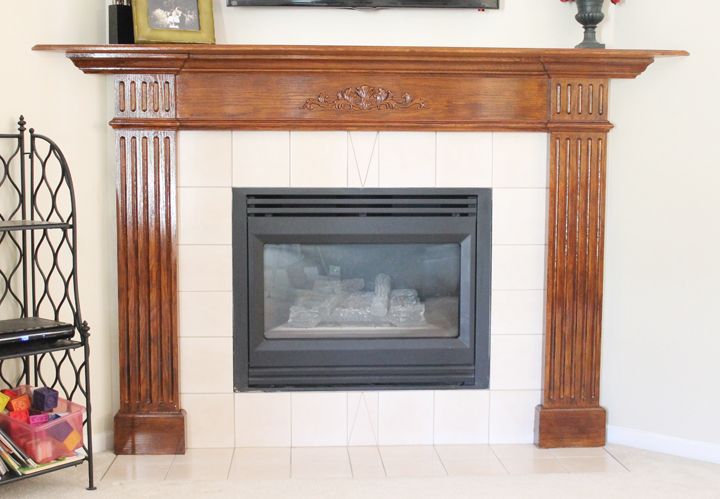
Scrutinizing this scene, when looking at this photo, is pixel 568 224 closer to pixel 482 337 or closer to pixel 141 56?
pixel 482 337

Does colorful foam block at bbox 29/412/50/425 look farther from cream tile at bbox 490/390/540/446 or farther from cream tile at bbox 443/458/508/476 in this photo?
cream tile at bbox 490/390/540/446

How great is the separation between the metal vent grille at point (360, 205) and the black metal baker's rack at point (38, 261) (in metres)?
0.61

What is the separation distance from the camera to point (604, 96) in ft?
9.53

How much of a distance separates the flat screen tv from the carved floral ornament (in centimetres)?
28

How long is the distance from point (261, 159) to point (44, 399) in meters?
0.99

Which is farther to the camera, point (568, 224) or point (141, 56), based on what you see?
point (568, 224)

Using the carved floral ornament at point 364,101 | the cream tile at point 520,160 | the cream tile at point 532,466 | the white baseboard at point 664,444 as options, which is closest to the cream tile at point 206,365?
the carved floral ornament at point 364,101

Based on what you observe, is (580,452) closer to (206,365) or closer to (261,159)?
(206,365)

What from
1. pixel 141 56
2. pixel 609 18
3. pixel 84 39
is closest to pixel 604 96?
pixel 609 18

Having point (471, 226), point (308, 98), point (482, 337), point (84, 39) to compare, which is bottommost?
point (482, 337)

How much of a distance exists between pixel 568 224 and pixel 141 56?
1.46 m

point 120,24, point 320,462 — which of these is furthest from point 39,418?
point 120,24

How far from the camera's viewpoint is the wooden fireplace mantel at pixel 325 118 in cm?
282

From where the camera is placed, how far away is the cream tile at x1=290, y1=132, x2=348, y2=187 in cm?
291
